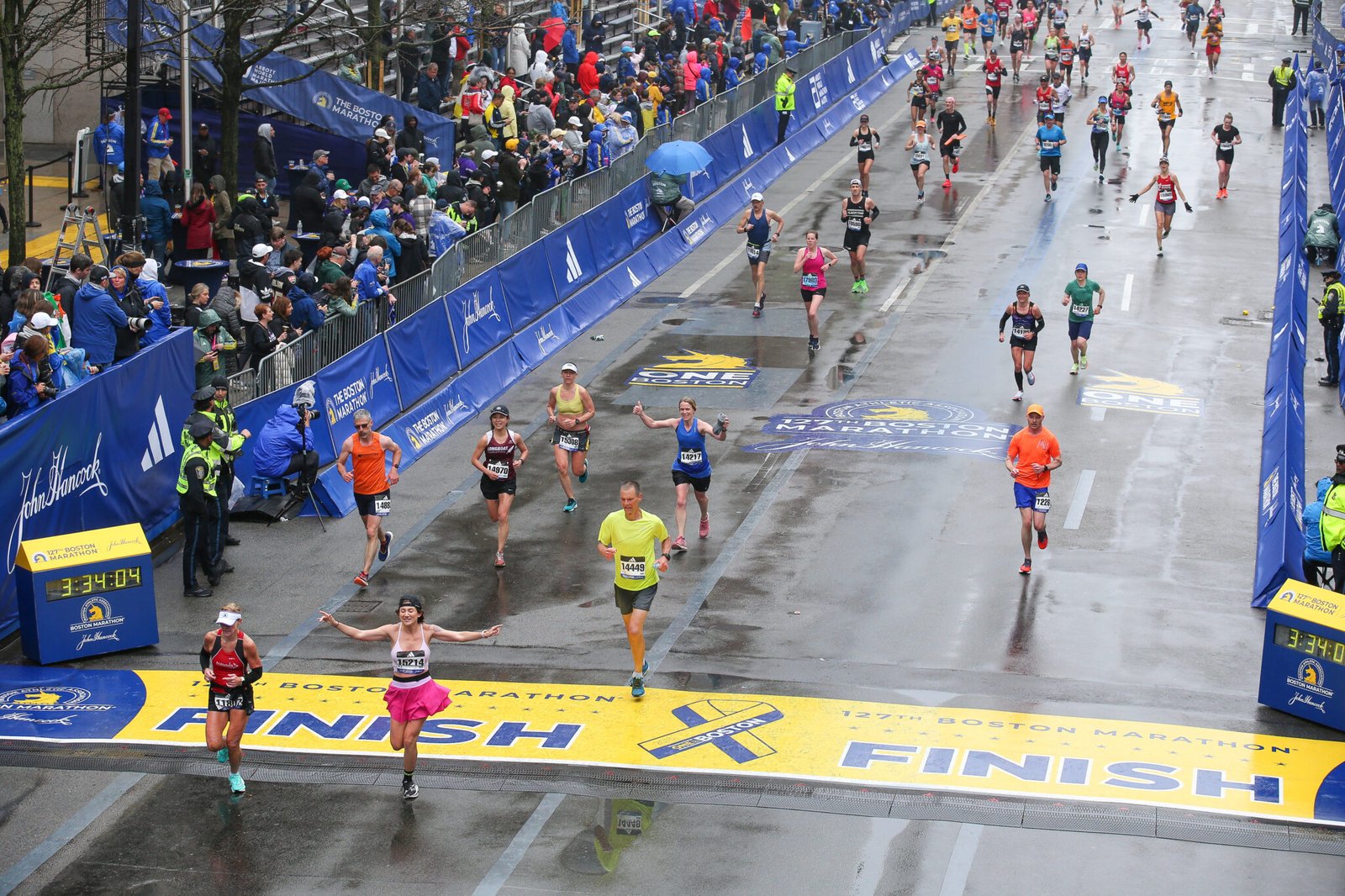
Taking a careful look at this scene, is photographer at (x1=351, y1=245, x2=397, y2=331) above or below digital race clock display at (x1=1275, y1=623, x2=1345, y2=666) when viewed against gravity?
above

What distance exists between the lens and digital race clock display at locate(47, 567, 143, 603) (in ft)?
49.9

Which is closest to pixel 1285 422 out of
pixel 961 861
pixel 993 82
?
pixel 961 861

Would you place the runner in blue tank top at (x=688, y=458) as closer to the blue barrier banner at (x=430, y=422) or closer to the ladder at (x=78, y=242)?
the blue barrier banner at (x=430, y=422)

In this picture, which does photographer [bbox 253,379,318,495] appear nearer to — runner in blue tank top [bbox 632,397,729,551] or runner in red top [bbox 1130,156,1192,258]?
runner in blue tank top [bbox 632,397,729,551]

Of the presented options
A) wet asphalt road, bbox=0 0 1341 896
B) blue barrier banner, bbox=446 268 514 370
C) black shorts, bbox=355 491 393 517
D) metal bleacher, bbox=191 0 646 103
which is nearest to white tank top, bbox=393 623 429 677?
wet asphalt road, bbox=0 0 1341 896

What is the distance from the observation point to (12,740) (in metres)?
13.6

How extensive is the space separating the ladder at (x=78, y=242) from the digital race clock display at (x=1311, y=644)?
596 inches

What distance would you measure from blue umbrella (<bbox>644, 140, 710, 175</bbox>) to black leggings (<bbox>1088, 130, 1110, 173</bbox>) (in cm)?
932

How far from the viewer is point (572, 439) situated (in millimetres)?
18922

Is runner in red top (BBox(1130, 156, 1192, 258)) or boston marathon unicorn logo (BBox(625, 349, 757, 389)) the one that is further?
runner in red top (BBox(1130, 156, 1192, 258))

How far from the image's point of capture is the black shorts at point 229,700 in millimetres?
12414

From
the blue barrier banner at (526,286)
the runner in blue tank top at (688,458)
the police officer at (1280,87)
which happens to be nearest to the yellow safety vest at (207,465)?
the runner in blue tank top at (688,458)

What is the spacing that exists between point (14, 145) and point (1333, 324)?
18246mm

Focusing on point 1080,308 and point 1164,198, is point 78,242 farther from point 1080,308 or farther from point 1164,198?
point 1164,198
